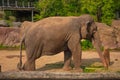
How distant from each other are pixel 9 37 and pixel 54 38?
10.5 m

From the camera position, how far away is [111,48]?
815 inches

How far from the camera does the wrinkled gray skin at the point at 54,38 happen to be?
12.1 meters

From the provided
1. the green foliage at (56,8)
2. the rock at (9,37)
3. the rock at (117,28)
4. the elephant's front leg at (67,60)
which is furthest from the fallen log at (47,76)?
the green foliage at (56,8)

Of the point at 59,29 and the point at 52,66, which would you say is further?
the point at 52,66

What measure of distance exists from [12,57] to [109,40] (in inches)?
Result: 263

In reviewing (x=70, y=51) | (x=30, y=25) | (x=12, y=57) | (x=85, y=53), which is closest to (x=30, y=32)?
(x=30, y=25)

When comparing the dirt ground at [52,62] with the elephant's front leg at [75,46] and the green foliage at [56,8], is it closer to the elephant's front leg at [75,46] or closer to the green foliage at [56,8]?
the elephant's front leg at [75,46]

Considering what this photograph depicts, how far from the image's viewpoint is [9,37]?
73.0 feet

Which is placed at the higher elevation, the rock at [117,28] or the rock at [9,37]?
the rock at [117,28]

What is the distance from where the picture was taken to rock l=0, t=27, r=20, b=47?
866 inches

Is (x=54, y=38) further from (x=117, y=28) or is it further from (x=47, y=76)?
(x=117, y=28)

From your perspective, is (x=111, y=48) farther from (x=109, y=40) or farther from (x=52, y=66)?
(x=52, y=66)

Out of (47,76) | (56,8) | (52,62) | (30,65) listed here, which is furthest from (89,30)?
(56,8)

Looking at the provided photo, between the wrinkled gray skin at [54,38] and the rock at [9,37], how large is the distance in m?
9.62
